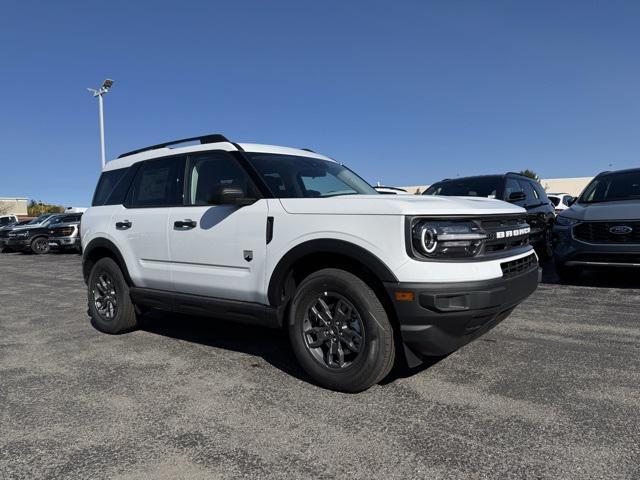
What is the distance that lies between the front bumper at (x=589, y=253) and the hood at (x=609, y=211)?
295mm

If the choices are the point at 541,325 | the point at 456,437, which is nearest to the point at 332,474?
the point at 456,437

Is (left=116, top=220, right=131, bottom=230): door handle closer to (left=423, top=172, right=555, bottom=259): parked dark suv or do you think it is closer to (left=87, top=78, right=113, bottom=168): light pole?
(left=423, top=172, right=555, bottom=259): parked dark suv

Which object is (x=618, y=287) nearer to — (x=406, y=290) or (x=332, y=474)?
(x=406, y=290)

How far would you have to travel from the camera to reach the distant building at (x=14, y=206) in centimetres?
7732

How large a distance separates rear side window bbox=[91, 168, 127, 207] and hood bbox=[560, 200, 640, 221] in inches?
244

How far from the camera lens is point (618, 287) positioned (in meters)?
7.40

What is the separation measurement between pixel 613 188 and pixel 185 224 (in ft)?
22.2

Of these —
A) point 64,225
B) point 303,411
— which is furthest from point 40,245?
point 303,411

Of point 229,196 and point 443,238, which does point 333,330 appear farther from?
point 229,196

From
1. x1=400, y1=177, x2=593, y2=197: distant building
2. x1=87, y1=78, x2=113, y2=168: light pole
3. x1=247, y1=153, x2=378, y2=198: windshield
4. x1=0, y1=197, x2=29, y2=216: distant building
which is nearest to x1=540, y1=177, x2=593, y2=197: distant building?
x1=400, y1=177, x2=593, y2=197: distant building

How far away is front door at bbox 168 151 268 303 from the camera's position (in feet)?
12.9

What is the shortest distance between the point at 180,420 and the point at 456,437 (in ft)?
5.38

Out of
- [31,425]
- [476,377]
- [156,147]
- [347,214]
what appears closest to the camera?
[31,425]

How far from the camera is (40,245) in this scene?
2125 cm
